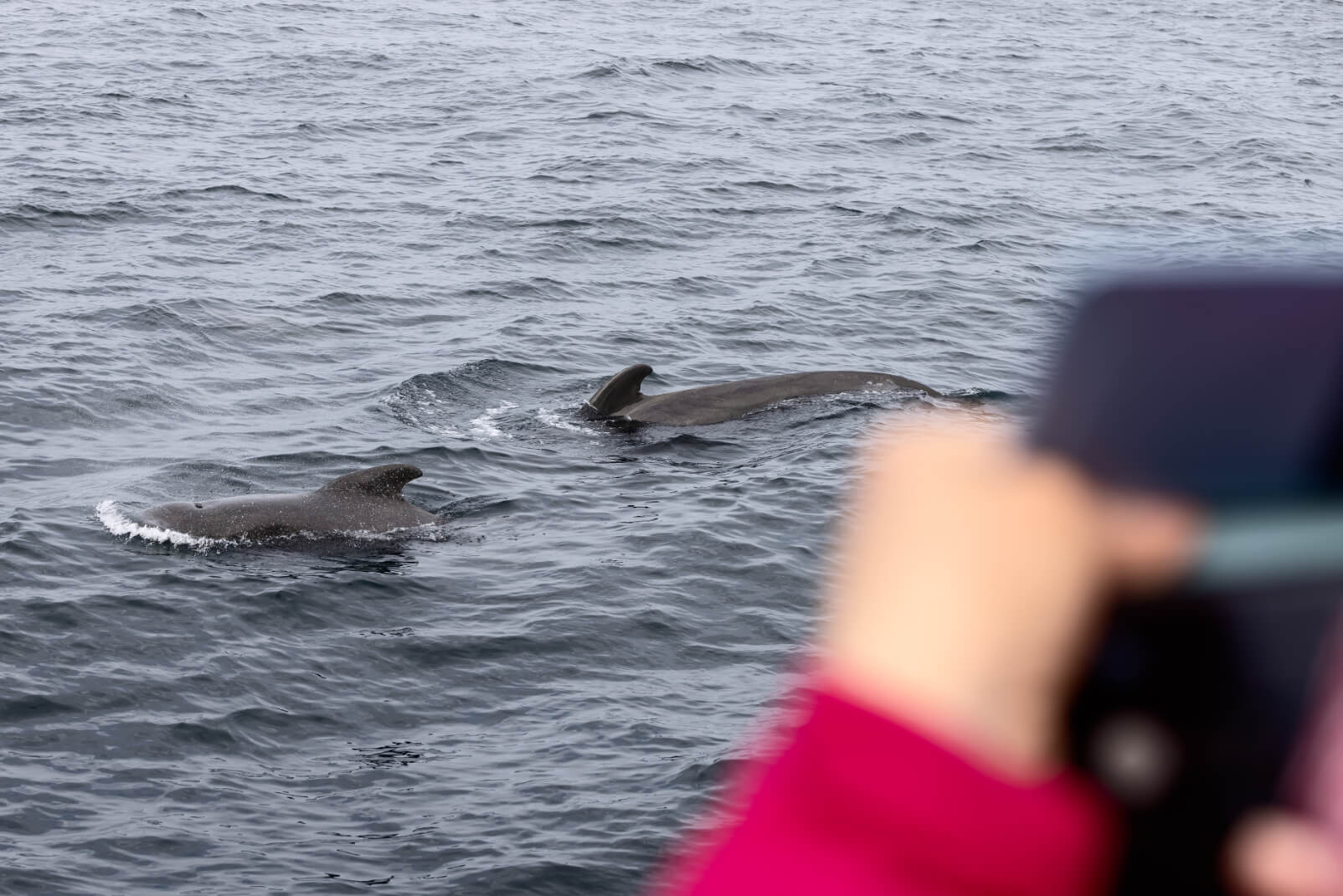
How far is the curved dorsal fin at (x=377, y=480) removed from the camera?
44.3 ft

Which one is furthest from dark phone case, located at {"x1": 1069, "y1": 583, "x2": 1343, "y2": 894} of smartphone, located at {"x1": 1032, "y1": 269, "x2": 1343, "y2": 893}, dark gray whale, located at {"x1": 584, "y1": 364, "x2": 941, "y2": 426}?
dark gray whale, located at {"x1": 584, "y1": 364, "x2": 941, "y2": 426}

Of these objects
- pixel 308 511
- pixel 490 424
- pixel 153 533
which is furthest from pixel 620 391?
pixel 153 533

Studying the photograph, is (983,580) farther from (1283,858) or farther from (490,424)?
(490,424)

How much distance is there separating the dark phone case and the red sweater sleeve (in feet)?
0.10

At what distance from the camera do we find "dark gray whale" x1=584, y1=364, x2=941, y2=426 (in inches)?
675

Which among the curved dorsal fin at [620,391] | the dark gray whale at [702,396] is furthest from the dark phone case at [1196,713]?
the curved dorsal fin at [620,391]

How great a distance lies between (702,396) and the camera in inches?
689

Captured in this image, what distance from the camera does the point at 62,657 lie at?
11125 millimetres

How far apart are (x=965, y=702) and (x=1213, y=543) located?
6.9 inches

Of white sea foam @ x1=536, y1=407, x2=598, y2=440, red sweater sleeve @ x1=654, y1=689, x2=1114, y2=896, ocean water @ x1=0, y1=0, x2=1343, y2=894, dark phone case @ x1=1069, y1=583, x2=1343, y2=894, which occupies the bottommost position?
white sea foam @ x1=536, y1=407, x2=598, y2=440

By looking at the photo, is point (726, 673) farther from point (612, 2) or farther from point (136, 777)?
point (612, 2)

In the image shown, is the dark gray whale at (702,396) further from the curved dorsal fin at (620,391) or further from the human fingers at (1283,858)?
the human fingers at (1283,858)

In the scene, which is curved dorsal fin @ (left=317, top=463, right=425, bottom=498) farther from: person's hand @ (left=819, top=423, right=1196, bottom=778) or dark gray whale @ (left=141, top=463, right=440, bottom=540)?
person's hand @ (left=819, top=423, right=1196, bottom=778)

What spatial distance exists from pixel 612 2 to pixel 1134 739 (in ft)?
176
